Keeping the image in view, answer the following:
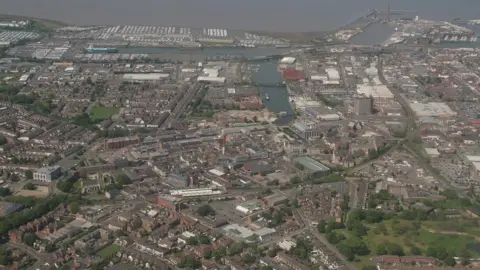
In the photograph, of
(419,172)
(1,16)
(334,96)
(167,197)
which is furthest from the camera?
(1,16)

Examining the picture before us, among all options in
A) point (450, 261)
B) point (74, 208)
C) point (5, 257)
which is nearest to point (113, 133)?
point (74, 208)

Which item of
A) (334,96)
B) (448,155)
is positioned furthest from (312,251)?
(334,96)

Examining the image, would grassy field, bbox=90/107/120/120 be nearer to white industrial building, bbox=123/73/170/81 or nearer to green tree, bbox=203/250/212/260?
white industrial building, bbox=123/73/170/81

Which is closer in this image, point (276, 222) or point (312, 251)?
point (312, 251)

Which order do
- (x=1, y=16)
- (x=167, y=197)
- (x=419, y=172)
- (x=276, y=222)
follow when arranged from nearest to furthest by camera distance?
1. (x=276, y=222)
2. (x=167, y=197)
3. (x=419, y=172)
4. (x=1, y=16)

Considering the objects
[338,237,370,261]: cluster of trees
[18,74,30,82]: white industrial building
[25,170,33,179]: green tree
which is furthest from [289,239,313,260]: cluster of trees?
[18,74,30,82]: white industrial building

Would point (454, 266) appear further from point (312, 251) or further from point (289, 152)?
point (289, 152)

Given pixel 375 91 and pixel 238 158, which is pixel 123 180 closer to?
pixel 238 158

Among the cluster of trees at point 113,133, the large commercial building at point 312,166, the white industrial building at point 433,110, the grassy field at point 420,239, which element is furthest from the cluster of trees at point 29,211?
the white industrial building at point 433,110
